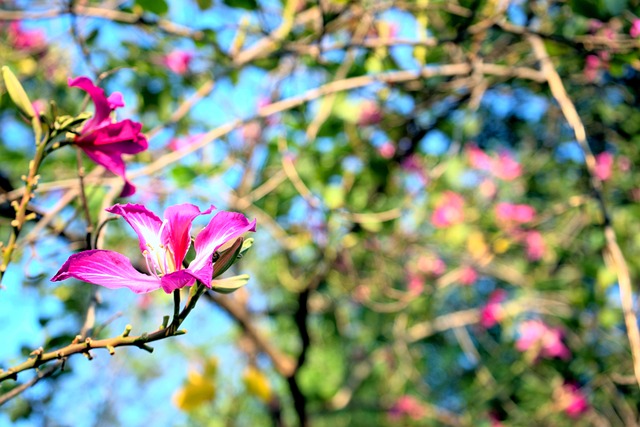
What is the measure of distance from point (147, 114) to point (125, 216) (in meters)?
1.29

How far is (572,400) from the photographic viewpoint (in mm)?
2178

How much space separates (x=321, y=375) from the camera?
212 cm

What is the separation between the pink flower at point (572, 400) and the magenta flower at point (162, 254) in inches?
76.7

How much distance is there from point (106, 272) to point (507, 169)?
8.52 ft

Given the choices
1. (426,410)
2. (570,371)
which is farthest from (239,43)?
(426,410)

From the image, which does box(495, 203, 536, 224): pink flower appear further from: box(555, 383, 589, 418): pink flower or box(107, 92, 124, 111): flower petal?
box(107, 92, 124, 111): flower petal

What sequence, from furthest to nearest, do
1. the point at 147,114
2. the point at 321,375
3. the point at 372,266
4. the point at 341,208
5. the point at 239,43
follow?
the point at 372,266
the point at 321,375
the point at 147,114
the point at 341,208
the point at 239,43

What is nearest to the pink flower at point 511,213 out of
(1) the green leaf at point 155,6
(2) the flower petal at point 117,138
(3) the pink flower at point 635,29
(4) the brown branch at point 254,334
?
(4) the brown branch at point 254,334

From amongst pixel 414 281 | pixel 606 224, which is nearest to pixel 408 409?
pixel 414 281

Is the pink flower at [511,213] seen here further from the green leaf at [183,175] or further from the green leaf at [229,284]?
the green leaf at [229,284]

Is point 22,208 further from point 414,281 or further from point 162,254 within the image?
point 414,281

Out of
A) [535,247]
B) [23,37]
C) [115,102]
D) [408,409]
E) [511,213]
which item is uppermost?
[115,102]

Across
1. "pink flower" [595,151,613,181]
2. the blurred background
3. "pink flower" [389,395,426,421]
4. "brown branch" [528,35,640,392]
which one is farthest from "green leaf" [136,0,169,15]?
"pink flower" [389,395,426,421]

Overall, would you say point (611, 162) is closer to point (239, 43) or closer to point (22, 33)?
point (239, 43)
